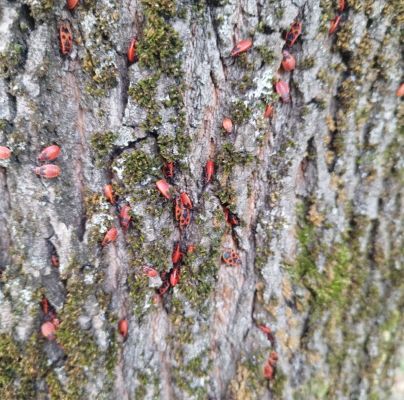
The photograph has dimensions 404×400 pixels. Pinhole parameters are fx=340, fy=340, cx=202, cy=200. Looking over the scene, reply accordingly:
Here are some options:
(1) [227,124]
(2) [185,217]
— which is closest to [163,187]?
(2) [185,217]

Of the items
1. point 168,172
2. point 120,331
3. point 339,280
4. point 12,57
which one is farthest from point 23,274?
point 339,280

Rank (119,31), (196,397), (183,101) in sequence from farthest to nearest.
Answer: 1. (196,397)
2. (183,101)
3. (119,31)

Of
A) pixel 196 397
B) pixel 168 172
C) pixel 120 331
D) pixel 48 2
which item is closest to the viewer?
pixel 48 2

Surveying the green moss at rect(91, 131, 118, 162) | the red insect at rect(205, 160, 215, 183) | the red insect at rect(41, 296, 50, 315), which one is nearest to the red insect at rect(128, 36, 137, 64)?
the green moss at rect(91, 131, 118, 162)

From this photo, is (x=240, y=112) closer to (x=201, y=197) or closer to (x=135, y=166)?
(x=201, y=197)

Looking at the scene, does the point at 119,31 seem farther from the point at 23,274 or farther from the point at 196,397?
the point at 196,397

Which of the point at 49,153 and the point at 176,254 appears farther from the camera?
the point at 176,254
